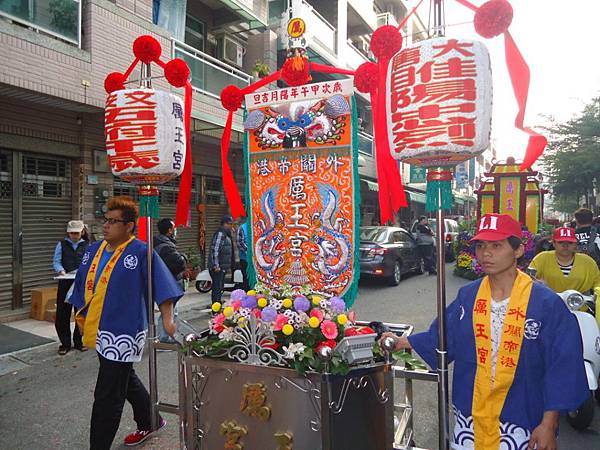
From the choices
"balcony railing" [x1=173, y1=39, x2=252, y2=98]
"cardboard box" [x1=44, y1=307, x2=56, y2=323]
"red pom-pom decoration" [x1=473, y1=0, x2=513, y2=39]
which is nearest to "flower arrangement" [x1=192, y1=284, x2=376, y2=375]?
"red pom-pom decoration" [x1=473, y1=0, x2=513, y2=39]

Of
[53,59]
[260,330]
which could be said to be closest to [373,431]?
[260,330]

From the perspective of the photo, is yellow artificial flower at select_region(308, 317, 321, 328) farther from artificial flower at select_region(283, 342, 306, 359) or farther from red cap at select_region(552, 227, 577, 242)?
red cap at select_region(552, 227, 577, 242)

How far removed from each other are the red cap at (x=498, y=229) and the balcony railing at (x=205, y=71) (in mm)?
8326

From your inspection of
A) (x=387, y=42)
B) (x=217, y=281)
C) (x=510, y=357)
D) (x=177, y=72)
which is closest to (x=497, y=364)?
(x=510, y=357)

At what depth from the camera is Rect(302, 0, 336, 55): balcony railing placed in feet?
41.7

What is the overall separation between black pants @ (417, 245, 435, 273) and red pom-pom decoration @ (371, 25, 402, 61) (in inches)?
387

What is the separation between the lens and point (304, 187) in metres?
3.27

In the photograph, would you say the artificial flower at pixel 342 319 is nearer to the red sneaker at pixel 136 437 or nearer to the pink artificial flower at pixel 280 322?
the pink artificial flower at pixel 280 322

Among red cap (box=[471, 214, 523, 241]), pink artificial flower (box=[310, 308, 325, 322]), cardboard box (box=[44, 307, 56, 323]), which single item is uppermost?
red cap (box=[471, 214, 523, 241])

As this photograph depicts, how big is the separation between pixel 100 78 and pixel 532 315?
298 inches

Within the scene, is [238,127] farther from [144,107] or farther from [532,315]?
[532,315]

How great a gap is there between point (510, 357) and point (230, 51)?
11.2m

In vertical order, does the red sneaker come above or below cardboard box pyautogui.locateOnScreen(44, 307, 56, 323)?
below

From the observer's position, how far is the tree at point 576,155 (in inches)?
595
